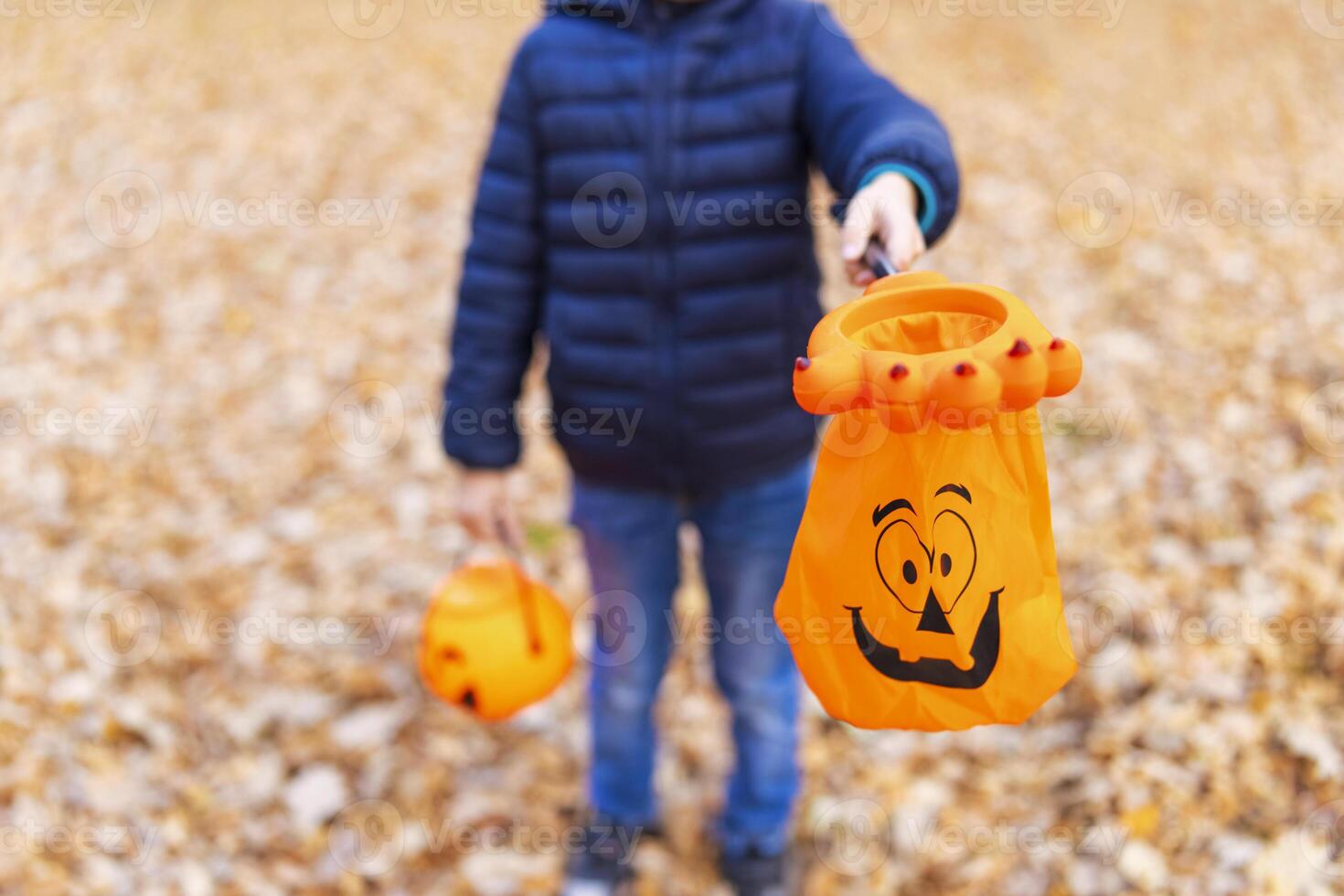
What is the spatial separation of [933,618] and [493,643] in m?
1.53

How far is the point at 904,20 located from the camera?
29.5 ft

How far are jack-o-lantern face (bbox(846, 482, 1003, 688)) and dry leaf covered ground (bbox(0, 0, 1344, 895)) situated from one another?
1773 mm

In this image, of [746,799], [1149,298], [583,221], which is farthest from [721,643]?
[1149,298]

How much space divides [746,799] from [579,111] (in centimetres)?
176

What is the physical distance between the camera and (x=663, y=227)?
6.41 feet

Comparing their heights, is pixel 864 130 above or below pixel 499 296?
above

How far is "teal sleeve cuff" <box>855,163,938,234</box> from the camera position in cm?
151

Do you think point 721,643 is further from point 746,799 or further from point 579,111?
point 579,111
